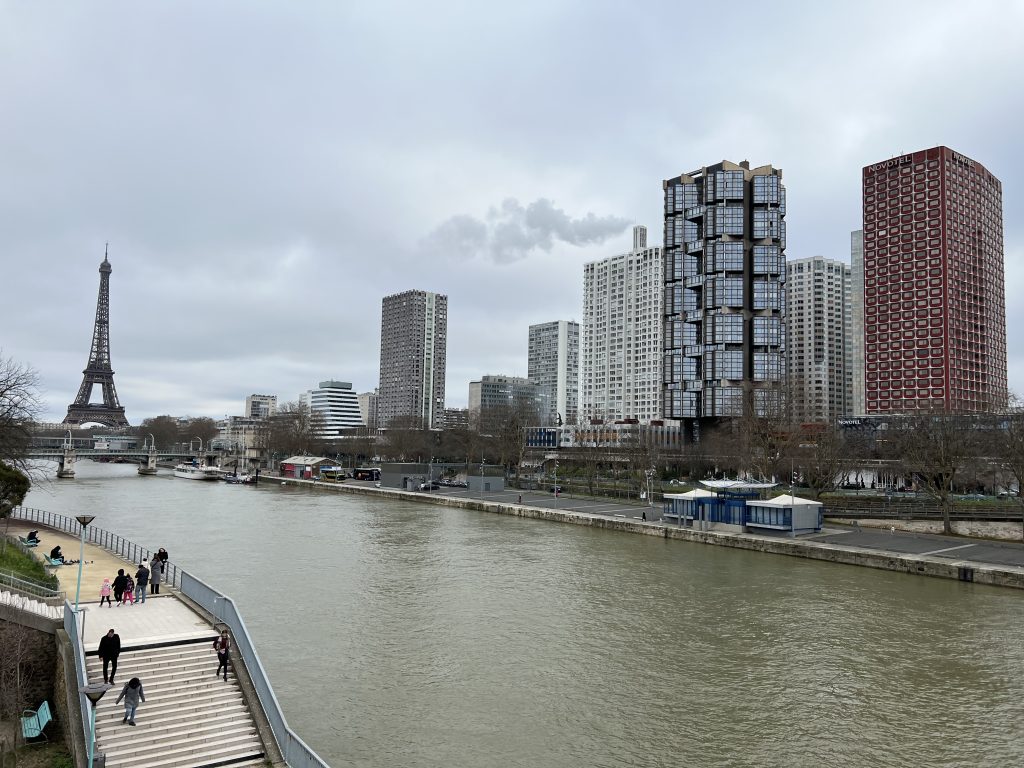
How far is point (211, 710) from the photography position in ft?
46.0

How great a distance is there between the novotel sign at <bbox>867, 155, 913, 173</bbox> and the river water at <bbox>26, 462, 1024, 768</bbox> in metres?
132

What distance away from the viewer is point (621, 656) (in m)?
20.2

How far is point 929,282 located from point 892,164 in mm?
26963

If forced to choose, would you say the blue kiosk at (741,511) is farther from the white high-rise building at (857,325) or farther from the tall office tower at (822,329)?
the tall office tower at (822,329)

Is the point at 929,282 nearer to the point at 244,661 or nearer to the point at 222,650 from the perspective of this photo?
the point at 244,661

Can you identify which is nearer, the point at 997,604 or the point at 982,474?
the point at 997,604

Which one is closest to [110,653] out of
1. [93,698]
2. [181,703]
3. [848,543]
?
[181,703]

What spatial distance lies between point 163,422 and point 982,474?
19395 centimetres

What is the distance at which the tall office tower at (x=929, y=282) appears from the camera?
131125 mm

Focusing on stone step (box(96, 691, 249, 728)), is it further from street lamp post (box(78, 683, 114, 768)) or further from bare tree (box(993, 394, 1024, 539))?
bare tree (box(993, 394, 1024, 539))

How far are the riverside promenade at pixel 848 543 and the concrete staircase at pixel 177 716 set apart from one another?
106 ft

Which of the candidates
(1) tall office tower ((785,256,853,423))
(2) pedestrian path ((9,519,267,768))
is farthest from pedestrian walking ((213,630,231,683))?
(1) tall office tower ((785,256,853,423))

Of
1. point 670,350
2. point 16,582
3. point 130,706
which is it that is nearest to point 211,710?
point 130,706

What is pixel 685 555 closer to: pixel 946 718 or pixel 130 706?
pixel 946 718
